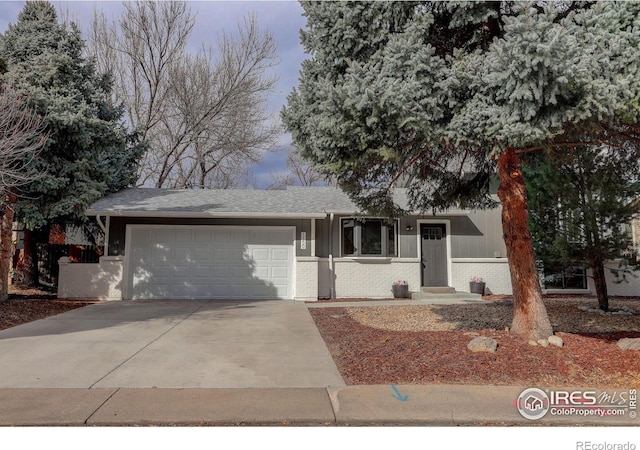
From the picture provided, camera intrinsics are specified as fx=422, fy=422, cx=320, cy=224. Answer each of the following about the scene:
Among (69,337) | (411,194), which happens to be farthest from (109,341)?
(411,194)

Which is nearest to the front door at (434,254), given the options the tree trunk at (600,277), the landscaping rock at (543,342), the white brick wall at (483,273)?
the white brick wall at (483,273)

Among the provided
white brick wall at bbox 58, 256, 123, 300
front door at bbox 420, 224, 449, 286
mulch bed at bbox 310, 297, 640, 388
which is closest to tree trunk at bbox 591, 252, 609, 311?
mulch bed at bbox 310, 297, 640, 388

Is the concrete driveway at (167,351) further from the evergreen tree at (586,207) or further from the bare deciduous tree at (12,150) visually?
the evergreen tree at (586,207)

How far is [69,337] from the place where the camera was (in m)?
7.00

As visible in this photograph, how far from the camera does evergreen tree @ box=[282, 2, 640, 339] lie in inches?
166

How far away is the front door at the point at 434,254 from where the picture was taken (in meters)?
13.2

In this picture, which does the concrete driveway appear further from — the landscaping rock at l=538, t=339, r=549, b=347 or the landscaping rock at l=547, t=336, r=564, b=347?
the landscaping rock at l=547, t=336, r=564, b=347

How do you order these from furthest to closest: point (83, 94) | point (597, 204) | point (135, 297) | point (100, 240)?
point (100, 240) → point (135, 297) → point (83, 94) → point (597, 204)

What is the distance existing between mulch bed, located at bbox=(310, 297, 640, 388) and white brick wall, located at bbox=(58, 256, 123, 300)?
6.82m

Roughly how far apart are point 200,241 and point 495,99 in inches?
375

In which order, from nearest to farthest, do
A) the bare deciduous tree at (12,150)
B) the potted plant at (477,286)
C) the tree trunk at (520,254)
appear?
the tree trunk at (520,254)
the bare deciduous tree at (12,150)
the potted plant at (477,286)

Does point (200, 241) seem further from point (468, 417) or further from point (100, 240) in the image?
point (468, 417)

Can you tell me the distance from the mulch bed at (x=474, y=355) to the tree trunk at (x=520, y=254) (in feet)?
1.09

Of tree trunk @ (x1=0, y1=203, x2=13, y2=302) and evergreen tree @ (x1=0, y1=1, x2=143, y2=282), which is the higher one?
evergreen tree @ (x1=0, y1=1, x2=143, y2=282)
